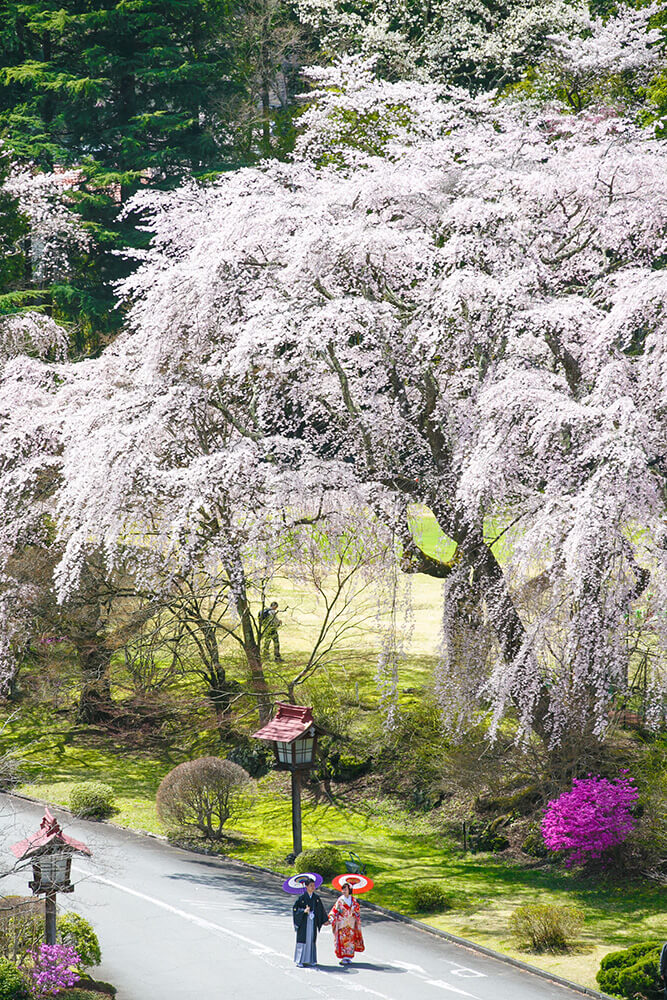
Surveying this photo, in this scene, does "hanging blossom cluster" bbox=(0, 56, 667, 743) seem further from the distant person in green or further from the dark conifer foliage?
the dark conifer foliage

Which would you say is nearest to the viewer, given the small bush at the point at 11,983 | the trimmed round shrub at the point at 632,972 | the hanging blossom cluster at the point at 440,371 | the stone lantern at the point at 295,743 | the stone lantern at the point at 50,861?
the small bush at the point at 11,983

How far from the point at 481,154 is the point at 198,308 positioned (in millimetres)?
5692

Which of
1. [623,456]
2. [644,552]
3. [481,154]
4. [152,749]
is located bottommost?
[152,749]

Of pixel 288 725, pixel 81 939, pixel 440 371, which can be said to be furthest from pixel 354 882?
pixel 440 371

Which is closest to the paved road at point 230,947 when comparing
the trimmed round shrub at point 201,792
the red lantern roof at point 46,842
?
the trimmed round shrub at point 201,792

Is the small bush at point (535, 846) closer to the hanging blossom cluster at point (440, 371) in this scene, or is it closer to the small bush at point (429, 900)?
the hanging blossom cluster at point (440, 371)

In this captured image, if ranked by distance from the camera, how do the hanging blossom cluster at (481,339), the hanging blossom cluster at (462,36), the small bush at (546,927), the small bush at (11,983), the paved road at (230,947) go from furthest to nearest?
1. the hanging blossom cluster at (462,36)
2. the hanging blossom cluster at (481,339)
3. the small bush at (546,927)
4. the paved road at (230,947)
5. the small bush at (11,983)

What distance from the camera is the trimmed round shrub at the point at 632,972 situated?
13.4 m

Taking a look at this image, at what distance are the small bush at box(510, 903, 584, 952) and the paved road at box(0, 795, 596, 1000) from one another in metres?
0.70

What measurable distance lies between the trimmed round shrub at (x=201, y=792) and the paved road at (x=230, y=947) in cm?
98

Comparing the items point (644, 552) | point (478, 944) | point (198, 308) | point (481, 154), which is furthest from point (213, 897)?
point (481, 154)

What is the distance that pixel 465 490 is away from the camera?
621 inches

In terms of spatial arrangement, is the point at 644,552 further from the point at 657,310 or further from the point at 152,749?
the point at 152,749

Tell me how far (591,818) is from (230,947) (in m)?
5.81
